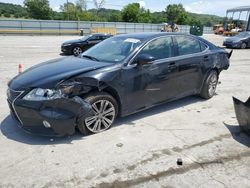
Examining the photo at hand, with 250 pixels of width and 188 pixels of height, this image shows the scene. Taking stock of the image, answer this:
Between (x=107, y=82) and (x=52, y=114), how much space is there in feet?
Result: 3.23

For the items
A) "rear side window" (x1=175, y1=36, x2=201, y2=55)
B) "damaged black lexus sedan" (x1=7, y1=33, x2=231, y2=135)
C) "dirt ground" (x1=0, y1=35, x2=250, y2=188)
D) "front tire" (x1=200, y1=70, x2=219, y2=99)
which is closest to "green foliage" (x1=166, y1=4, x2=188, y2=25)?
"front tire" (x1=200, y1=70, x2=219, y2=99)

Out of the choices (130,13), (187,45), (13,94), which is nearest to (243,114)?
(187,45)

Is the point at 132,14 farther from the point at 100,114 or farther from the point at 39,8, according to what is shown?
the point at 100,114

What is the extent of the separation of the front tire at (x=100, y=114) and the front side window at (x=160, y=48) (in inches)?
42.5

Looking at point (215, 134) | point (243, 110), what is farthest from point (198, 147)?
point (243, 110)

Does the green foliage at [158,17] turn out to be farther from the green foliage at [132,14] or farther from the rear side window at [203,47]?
the rear side window at [203,47]

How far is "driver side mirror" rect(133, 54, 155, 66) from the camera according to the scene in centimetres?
458

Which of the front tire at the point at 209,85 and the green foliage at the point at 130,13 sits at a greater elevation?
the green foliage at the point at 130,13

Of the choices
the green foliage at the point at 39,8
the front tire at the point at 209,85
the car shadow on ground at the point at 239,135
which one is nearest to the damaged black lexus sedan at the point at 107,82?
the front tire at the point at 209,85

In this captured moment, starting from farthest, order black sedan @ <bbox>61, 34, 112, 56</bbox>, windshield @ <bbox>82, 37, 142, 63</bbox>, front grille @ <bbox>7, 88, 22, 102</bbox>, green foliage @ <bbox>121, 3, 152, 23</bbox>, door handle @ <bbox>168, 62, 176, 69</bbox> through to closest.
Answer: green foliage @ <bbox>121, 3, 152, 23</bbox> < black sedan @ <bbox>61, 34, 112, 56</bbox> < door handle @ <bbox>168, 62, 176, 69</bbox> < windshield @ <bbox>82, 37, 142, 63</bbox> < front grille @ <bbox>7, 88, 22, 102</bbox>

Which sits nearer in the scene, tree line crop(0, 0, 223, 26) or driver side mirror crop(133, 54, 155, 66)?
driver side mirror crop(133, 54, 155, 66)

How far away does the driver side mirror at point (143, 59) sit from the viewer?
458 cm

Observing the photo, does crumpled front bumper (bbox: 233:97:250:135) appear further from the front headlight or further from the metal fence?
the metal fence

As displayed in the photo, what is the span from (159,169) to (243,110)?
1893mm
